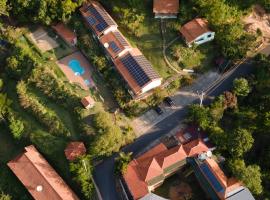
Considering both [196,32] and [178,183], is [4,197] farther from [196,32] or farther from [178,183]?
[196,32]

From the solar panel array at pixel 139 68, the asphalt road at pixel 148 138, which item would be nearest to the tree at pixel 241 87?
the asphalt road at pixel 148 138

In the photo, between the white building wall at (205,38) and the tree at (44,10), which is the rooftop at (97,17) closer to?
the tree at (44,10)

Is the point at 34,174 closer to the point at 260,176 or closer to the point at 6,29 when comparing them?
the point at 6,29

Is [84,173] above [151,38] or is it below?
below

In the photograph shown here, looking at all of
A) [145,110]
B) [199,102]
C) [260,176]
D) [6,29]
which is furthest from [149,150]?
[6,29]

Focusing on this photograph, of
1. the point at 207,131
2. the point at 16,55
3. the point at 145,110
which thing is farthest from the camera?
the point at 16,55

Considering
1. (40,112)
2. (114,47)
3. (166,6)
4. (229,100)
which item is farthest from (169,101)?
(40,112)

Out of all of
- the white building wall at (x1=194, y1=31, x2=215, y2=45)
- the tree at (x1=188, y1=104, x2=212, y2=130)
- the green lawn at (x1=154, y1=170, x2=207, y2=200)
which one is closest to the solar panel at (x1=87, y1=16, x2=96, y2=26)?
the white building wall at (x1=194, y1=31, x2=215, y2=45)
